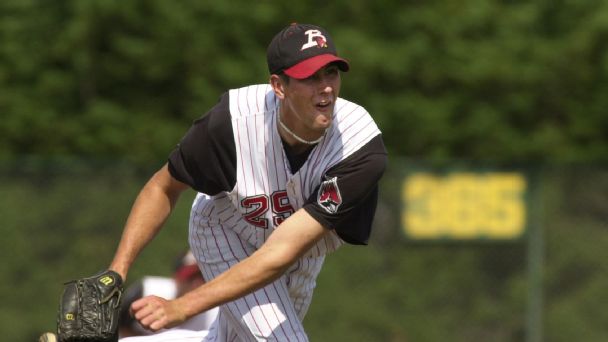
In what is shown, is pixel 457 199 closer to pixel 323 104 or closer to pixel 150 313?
pixel 323 104

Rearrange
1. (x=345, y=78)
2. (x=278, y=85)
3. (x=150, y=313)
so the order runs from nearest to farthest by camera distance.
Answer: (x=150, y=313)
(x=278, y=85)
(x=345, y=78)

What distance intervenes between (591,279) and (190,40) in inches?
176

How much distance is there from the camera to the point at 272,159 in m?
4.92

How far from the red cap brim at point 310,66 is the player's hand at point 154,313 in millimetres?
993

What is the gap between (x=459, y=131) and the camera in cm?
Answer: 1198

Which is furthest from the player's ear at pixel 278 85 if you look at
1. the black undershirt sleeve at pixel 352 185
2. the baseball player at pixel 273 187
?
the black undershirt sleeve at pixel 352 185

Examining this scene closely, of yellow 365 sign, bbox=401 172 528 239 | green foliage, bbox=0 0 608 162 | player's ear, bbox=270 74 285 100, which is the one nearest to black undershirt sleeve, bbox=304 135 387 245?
player's ear, bbox=270 74 285 100

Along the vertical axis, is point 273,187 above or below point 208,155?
below

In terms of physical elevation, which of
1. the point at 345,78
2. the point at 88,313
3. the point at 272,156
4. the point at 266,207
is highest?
the point at 272,156

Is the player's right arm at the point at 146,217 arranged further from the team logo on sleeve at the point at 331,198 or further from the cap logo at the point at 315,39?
the cap logo at the point at 315,39

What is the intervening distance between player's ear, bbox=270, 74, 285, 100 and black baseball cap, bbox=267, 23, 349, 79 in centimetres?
2

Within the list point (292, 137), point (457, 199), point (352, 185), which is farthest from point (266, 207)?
point (457, 199)

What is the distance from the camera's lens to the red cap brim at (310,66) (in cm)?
459

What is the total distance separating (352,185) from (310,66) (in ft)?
1.63
